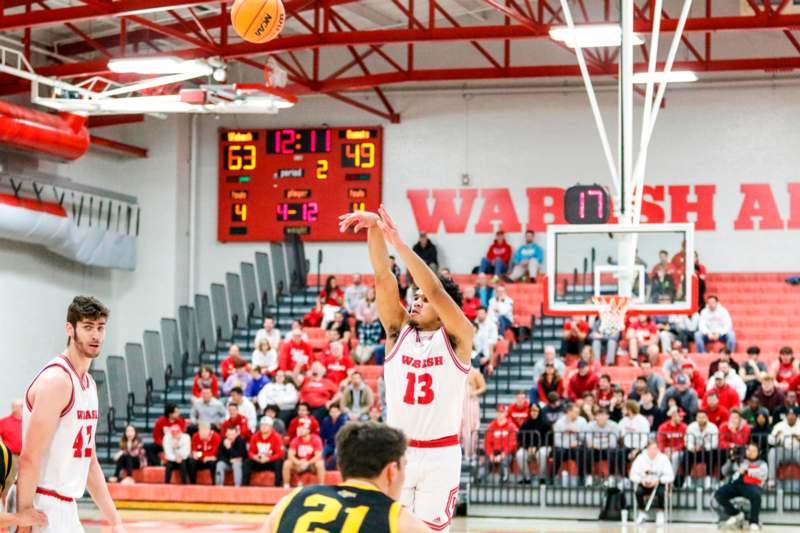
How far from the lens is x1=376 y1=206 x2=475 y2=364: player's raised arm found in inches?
286

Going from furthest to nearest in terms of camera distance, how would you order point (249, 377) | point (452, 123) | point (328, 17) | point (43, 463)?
1. point (452, 123)
2. point (249, 377)
3. point (328, 17)
4. point (43, 463)

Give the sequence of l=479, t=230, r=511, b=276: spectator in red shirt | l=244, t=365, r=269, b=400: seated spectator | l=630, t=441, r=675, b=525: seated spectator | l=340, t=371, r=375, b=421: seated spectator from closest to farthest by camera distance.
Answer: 1. l=630, t=441, r=675, b=525: seated spectator
2. l=340, t=371, r=375, b=421: seated spectator
3. l=244, t=365, r=269, b=400: seated spectator
4. l=479, t=230, r=511, b=276: spectator in red shirt

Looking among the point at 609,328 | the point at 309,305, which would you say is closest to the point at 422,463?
the point at 609,328

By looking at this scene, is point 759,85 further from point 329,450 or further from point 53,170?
point 53,170

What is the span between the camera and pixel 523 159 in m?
29.0

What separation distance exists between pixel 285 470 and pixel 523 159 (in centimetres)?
1124

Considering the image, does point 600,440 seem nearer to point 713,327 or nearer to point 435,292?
point 713,327

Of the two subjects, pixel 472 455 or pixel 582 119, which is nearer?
pixel 472 455

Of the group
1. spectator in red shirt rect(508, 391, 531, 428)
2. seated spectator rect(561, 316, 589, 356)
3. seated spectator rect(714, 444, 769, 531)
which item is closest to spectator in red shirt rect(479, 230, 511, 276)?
seated spectator rect(561, 316, 589, 356)

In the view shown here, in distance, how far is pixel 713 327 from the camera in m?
24.0

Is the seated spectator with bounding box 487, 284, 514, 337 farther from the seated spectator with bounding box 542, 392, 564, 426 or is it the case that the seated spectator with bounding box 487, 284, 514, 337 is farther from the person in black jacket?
the person in black jacket

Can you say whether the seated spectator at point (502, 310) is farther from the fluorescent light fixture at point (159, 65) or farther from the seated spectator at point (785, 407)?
the fluorescent light fixture at point (159, 65)

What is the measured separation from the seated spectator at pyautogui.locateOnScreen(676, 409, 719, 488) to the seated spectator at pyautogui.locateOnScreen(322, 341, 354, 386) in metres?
6.39

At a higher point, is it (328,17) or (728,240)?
(328,17)
